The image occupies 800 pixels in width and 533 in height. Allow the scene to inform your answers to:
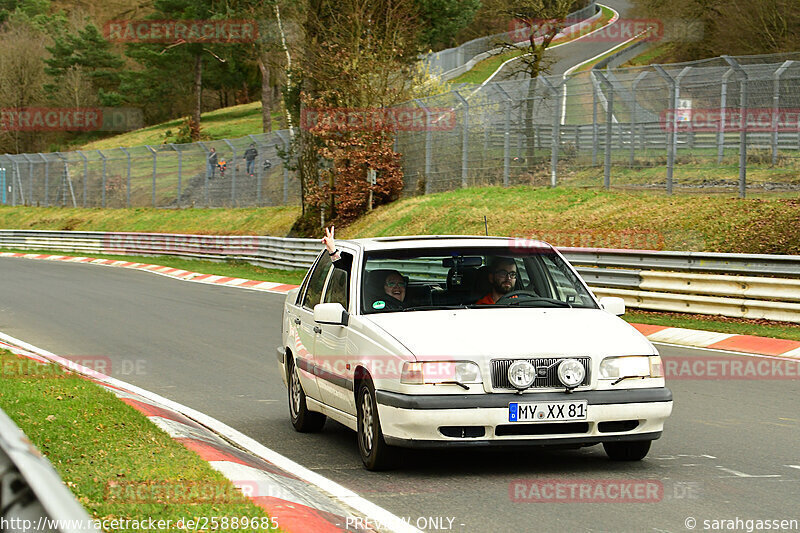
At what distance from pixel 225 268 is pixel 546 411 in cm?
2891

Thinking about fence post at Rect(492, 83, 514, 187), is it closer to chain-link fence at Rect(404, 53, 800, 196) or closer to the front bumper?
chain-link fence at Rect(404, 53, 800, 196)

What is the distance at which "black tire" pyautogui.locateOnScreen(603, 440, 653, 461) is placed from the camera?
7.21 m

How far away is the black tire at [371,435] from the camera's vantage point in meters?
7.03

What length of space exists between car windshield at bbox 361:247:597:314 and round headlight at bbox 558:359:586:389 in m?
1.22

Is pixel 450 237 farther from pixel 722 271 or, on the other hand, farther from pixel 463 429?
pixel 722 271

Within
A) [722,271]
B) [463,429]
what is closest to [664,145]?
[722,271]

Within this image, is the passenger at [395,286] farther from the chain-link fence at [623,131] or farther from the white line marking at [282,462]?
the chain-link fence at [623,131]

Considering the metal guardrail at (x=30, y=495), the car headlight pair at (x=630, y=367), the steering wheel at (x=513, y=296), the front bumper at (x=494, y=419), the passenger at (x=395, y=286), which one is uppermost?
the metal guardrail at (x=30, y=495)

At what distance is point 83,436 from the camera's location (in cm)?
718

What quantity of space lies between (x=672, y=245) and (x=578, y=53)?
5624 cm

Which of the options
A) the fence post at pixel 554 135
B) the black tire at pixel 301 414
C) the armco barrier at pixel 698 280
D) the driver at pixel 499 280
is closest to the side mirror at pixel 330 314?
the driver at pixel 499 280

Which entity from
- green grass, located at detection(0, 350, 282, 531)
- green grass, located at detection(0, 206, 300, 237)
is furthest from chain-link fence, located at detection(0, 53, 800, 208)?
green grass, located at detection(0, 350, 282, 531)

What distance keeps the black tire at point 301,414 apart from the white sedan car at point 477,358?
238 millimetres

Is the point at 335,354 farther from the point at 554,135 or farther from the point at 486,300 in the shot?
the point at 554,135
